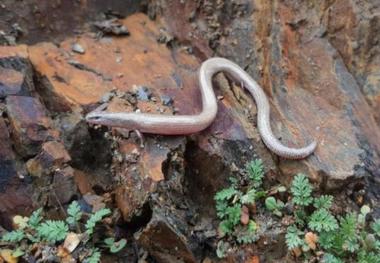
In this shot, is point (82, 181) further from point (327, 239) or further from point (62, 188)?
point (327, 239)

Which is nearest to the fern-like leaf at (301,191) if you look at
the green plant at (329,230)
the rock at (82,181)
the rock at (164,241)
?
the green plant at (329,230)

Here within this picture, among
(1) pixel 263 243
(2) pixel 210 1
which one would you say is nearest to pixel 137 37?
(2) pixel 210 1

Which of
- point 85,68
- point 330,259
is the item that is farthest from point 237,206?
point 85,68

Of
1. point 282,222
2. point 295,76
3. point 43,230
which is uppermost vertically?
point 295,76

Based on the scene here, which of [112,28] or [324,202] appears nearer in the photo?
[324,202]

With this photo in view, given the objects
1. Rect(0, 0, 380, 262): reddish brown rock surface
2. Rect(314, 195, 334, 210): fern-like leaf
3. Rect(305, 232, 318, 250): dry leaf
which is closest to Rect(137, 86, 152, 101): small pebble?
Rect(0, 0, 380, 262): reddish brown rock surface

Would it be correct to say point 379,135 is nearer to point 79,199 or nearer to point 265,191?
point 265,191

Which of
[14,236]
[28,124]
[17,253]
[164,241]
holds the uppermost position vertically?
[28,124]

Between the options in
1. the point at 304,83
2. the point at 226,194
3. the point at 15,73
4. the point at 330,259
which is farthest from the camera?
the point at 304,83
